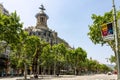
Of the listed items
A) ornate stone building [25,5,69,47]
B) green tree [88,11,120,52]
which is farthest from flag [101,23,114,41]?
ornate stone building [25,5,69,47]

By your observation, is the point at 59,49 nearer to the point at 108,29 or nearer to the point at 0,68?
the point at 0,68

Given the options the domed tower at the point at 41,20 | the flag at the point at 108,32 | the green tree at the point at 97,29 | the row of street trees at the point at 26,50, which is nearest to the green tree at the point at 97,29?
the green tree at the point at 97,29

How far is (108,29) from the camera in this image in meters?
21.6

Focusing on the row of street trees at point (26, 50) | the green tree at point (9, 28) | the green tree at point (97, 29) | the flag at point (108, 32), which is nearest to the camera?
the flag at point (108, 32)

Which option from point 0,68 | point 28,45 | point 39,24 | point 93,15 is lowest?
point 0,68

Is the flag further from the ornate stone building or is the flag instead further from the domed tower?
the domed tower

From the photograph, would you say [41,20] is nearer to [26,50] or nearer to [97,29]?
[26,50]

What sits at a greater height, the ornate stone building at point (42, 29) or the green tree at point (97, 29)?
the ornate stone building at point (42, 29)

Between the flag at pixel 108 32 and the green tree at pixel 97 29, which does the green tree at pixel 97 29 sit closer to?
the green tree at pixel 97 29

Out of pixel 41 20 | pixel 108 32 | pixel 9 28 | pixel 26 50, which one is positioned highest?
pixel 41 20

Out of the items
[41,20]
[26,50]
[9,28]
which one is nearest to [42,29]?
[41,20]

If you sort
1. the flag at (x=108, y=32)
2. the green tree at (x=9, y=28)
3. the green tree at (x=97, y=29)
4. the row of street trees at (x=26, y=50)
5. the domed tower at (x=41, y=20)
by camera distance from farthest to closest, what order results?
the domed tower at (x=41, y=20), the green tree at (x=97, y=29), the row of street trees at (x=26, y=50), the green tree at (x=9, y=28), the flag at (x=108, y=32)

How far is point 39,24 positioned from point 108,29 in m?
121

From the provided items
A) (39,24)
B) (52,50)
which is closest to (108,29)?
(52,50)
